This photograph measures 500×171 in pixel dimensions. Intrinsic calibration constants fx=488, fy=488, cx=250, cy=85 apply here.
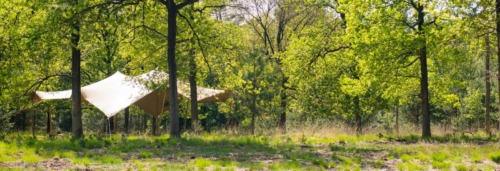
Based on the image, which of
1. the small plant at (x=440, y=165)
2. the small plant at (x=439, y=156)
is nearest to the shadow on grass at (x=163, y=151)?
the small plant at (x=440, y=165)

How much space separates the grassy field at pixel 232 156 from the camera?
375 inches

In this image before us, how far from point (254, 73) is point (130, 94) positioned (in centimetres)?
730

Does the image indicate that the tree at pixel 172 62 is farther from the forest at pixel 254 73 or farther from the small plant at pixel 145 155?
the small plant at pixel 145 155

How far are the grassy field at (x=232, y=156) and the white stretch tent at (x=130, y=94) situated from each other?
4.49 m

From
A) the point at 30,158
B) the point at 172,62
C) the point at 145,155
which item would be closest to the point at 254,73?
the point at 172,62

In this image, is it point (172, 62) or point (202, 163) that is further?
point (172, 62)

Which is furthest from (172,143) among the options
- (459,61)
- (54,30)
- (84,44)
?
Answer: (459,61)

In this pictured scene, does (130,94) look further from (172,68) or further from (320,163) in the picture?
(320,163)

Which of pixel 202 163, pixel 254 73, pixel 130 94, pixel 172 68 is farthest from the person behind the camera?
pixel 254 73

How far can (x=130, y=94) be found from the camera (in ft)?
66.1

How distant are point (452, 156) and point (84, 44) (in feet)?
40.7

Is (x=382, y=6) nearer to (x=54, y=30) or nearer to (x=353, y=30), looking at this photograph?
(x=353, y=30)

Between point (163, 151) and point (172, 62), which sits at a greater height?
point (172, 62)

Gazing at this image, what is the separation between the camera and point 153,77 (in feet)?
60.6
